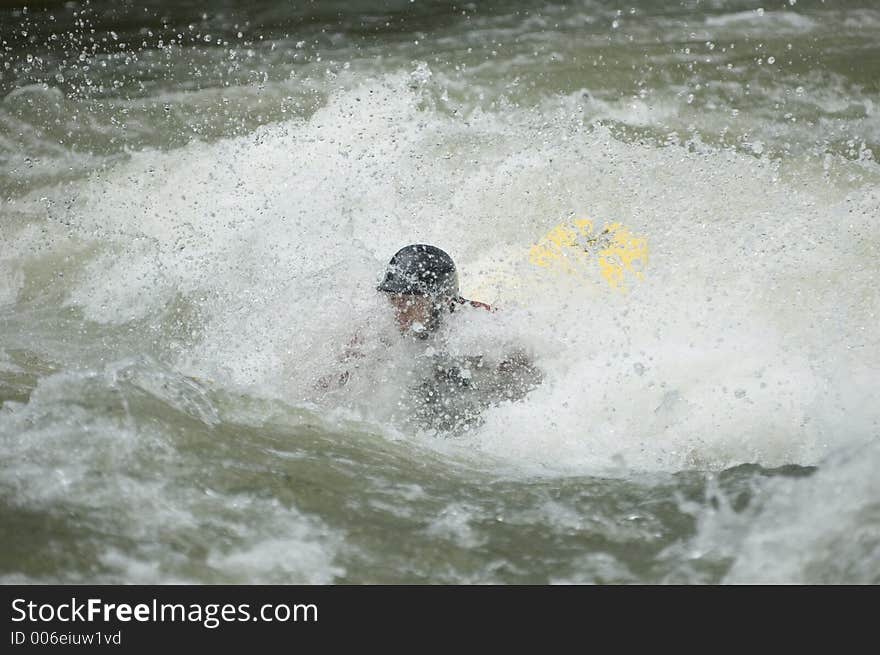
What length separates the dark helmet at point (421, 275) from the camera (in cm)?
353

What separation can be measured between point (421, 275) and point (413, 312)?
151 mm

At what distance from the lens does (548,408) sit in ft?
11.2

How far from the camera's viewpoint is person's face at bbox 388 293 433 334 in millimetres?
3480

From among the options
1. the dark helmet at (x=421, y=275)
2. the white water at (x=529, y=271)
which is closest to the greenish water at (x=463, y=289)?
the white water at (x=529, y=271)

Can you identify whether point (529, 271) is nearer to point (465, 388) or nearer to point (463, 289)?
point (463, 289)

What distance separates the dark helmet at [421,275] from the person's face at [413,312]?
0.03 meters

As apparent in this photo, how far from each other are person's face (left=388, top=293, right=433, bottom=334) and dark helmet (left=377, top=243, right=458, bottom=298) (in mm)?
30

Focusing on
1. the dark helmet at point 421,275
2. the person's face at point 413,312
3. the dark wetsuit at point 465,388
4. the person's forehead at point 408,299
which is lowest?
the dark wetsuit at point 465,388

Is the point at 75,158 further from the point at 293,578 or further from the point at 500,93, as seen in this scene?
the point at 293,578

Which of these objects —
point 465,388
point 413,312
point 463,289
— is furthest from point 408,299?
point 463,289

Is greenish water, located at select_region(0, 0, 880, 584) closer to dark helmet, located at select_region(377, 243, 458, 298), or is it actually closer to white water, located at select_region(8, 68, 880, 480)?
white water, located at select_region(8, 68, 880, 480)

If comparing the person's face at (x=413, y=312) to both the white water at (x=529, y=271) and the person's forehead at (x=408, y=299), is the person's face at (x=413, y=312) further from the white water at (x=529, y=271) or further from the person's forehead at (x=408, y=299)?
the white water at (x=529, y=271)

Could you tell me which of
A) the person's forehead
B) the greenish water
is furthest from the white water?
the person's forehead

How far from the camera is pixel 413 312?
3.48m
